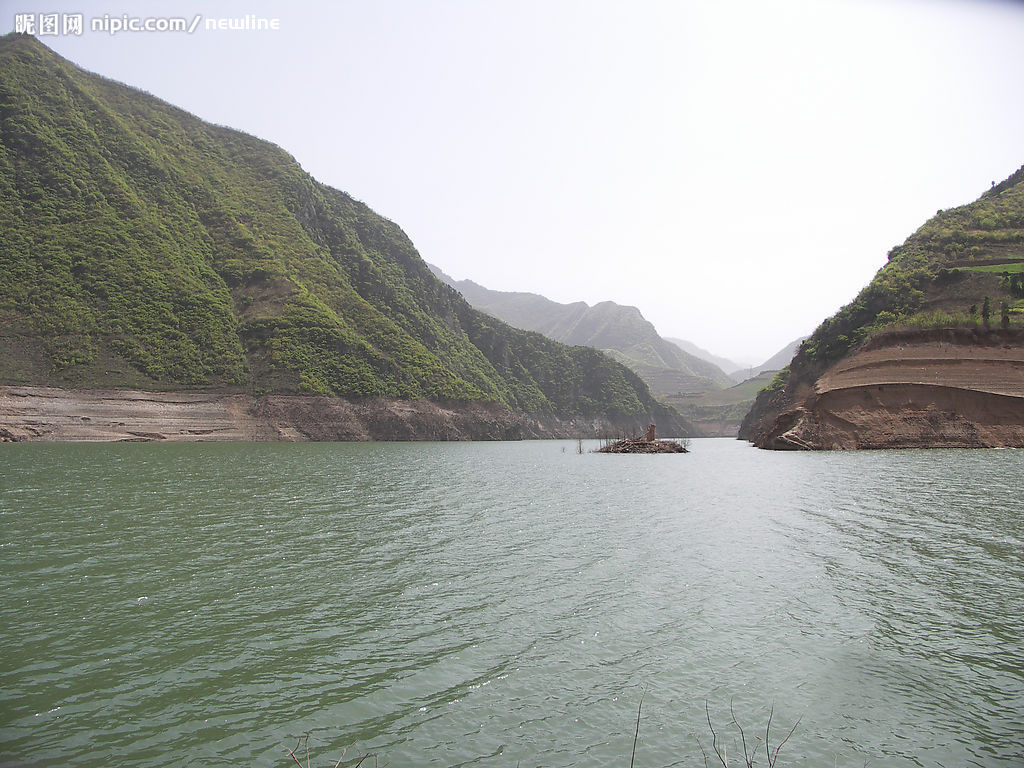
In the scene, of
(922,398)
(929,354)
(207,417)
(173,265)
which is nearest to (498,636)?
(922,398)

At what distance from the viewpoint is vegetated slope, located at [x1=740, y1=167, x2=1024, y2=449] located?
6412 centimetres

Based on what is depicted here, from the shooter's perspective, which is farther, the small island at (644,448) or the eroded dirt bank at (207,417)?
the small island at (644,448)

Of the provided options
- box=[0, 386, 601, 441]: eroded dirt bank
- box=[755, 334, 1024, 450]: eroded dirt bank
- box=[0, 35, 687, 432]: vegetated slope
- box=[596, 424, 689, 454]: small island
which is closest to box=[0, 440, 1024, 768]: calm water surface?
box=[755, 334, 1024, 450]: eroded dirt bank

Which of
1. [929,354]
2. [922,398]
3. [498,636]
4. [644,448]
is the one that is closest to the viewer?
[498,636]

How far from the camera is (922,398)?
66.4 meters

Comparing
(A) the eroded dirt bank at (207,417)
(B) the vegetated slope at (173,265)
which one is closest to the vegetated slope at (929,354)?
(A) the eroded dirt bank at (207,417)

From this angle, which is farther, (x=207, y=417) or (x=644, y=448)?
(x=644, y=448)

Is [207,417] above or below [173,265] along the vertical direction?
below

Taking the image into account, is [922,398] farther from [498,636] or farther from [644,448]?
[498,636]

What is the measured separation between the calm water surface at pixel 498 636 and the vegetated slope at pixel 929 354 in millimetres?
49433

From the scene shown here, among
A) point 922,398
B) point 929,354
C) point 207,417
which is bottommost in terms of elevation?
point 207,417

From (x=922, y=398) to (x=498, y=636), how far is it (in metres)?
74.6

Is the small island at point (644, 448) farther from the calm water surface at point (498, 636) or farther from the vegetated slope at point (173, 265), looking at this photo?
the calm water surface at point (498, 636)

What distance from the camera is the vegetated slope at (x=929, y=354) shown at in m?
64.1
